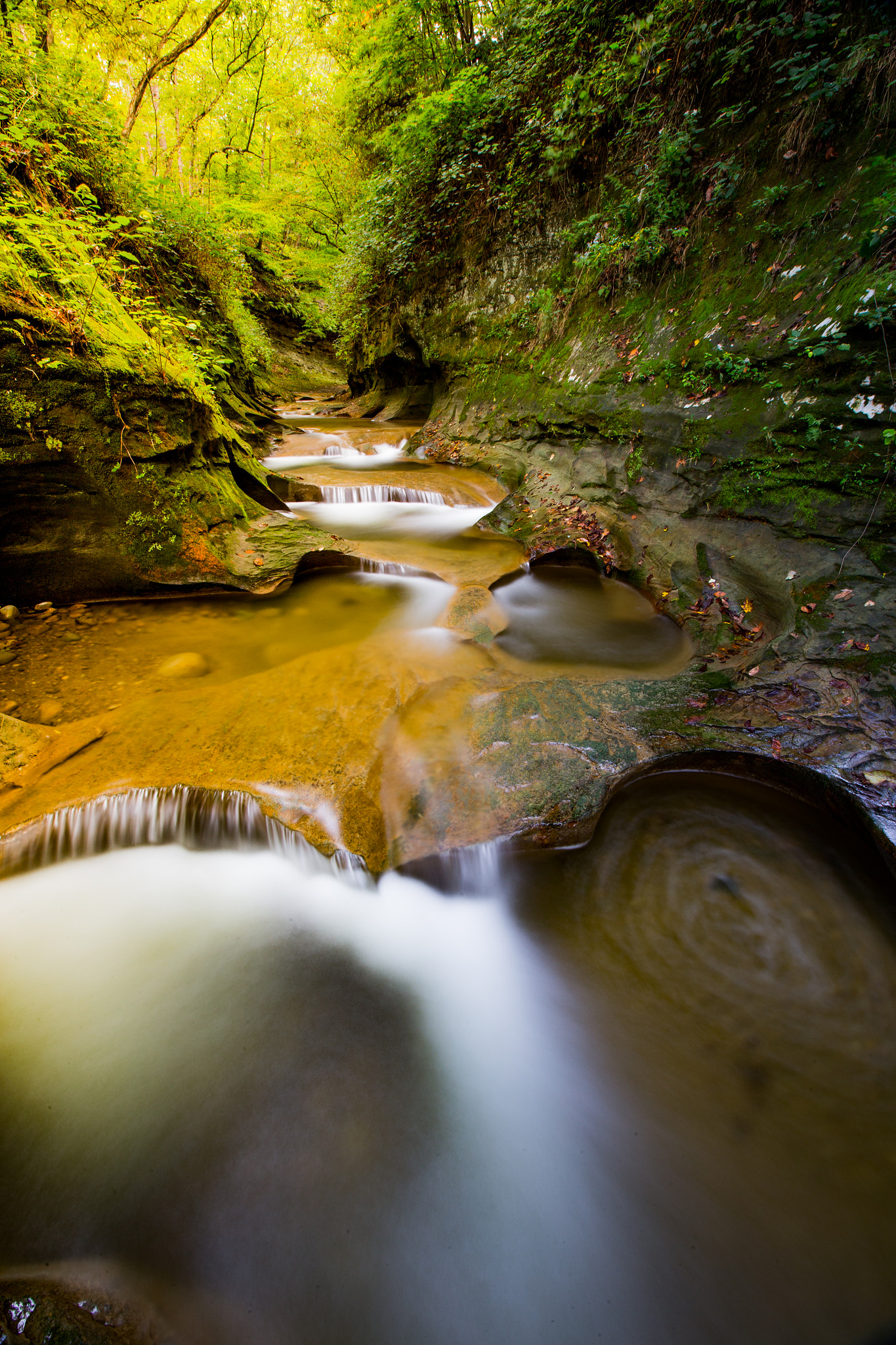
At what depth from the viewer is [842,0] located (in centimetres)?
422

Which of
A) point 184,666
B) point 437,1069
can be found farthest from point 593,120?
point 437,1069

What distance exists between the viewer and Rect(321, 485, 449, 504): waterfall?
8.16 meters

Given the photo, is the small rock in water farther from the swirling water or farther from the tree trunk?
the tree trunk

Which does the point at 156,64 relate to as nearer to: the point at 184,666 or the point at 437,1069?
the point at 184,666

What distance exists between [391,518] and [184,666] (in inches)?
177

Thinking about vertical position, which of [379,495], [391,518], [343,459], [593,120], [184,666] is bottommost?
[184,666]

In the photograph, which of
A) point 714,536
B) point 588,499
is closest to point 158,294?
point 588,499

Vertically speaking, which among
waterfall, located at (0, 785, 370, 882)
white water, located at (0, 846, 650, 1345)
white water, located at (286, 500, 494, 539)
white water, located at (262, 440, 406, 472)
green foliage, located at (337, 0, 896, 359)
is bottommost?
white water, located at (0, 846, 650, 1345)

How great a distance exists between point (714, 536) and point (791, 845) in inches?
119

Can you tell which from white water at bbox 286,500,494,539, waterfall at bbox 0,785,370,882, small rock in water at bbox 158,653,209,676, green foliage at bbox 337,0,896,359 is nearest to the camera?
waterfall at bbox 0,785,370,882

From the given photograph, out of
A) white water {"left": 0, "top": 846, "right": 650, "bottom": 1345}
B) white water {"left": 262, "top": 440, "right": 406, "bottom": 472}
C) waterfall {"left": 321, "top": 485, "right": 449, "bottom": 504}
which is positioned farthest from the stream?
Result: white water {"left": 262, "top": 440, "right": 406, "bottom": 472}

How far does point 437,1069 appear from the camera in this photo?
2.23 meters

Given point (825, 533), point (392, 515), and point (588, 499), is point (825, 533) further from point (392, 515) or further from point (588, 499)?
point (392, 515)

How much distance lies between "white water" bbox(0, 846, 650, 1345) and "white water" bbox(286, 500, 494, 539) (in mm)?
5268
